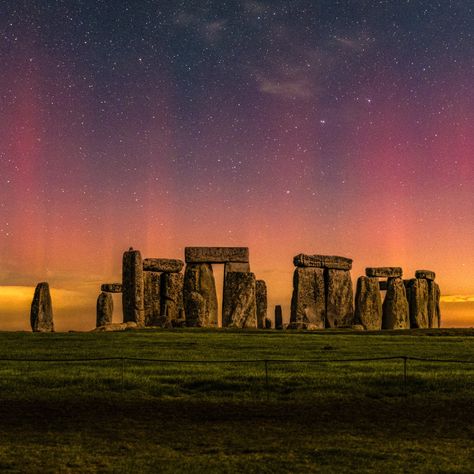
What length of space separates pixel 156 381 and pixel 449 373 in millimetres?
6173

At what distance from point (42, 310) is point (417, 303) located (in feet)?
58.8

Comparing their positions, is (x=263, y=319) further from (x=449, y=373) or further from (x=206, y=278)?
(x=449, y=373)

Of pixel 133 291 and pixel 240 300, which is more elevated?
pixel 133 291

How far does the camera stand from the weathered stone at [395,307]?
35719 mm

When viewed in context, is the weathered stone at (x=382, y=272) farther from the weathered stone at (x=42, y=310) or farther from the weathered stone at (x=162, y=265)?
the weathered stone at (x=42, y=310)

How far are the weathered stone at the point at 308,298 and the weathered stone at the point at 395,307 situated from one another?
138 inches

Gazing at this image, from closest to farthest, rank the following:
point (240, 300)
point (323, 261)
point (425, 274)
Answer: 1. point (240, 300)
2. point (323, 261)
3. point (425, 274)

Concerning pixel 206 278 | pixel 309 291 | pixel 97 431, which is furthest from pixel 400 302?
pixel 97 431

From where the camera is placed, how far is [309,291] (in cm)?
3403

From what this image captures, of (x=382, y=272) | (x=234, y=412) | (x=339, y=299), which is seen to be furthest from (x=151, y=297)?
(x=234, y=412)

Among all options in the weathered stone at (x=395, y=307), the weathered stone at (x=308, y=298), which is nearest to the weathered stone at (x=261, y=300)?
the weathered stone at (x=308, y=298)

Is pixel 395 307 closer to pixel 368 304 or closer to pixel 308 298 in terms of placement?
pixel 368 304

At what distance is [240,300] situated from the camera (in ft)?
104

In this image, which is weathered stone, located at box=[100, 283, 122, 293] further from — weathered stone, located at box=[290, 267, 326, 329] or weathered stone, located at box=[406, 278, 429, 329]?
weathered stone, located at box=[406, 278, 429, 329]
